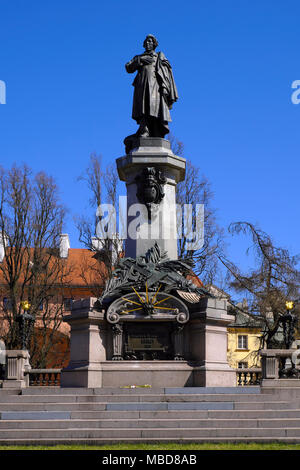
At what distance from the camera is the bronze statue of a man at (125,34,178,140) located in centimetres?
1883

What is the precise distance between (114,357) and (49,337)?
18659 millimetres

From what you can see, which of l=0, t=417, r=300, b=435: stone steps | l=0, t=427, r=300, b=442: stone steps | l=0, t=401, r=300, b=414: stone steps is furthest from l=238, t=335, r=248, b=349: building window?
l=0, t=427, r=300, b=442: stone steps

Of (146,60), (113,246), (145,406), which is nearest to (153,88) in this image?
(146,60)

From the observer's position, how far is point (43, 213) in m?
35.7

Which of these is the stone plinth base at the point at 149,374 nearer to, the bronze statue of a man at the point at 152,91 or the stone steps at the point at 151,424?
the stone steps at the point at 151,424

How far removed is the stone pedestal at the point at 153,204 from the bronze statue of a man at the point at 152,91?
587 mm

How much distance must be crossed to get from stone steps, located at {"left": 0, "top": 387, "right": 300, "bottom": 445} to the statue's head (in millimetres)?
9130

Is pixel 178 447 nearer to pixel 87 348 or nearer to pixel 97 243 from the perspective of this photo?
pixel 87 348

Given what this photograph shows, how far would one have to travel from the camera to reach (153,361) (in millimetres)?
16266

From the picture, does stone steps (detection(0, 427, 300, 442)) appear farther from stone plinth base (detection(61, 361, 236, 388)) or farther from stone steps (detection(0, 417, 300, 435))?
stone plinth base (detection(61, 361, 236, 388))
